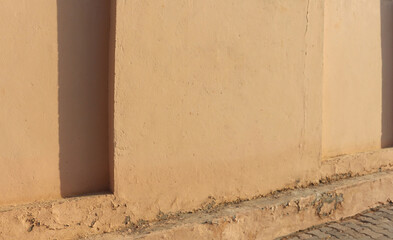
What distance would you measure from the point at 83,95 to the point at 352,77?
303 centimetres

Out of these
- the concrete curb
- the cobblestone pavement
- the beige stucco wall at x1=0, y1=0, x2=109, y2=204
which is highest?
the beige stucco wall at x1=0, y1=0, x2=109, y2=204

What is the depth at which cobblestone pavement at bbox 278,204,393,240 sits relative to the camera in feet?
12.1

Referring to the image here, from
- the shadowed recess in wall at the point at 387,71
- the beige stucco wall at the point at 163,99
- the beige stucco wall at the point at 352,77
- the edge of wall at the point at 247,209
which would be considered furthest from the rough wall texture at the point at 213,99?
the shadowed recess in wall at the point at 387,71

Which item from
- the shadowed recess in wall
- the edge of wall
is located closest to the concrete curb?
the edge of wall

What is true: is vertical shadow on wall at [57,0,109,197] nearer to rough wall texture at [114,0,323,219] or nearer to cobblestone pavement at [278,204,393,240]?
rough wall texture at [114,0,323,219]

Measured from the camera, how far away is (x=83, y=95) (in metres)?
2.84

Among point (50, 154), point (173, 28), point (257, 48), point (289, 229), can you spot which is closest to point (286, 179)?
point (289, 229)

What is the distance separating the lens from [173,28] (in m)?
3.08

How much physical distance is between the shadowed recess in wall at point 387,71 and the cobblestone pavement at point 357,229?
116 centimetres

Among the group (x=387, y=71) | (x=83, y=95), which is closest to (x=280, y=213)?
(x=83, y=95)

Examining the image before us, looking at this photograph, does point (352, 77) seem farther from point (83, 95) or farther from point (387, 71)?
point (83, 95)

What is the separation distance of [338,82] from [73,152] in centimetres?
290

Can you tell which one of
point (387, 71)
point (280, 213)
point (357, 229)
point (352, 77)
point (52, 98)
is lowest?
point (357, 229)

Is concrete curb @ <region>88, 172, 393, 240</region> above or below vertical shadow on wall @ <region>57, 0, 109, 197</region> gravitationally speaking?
below
